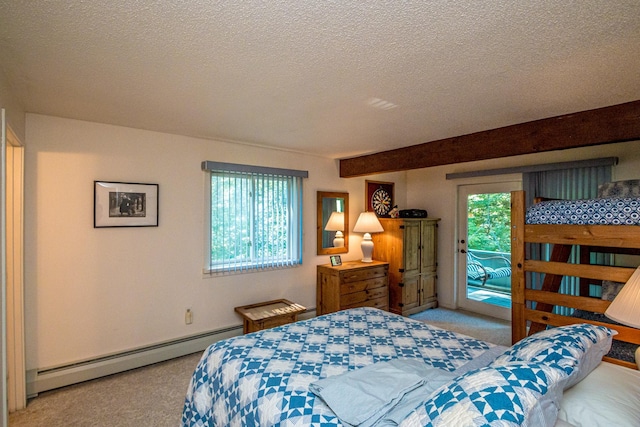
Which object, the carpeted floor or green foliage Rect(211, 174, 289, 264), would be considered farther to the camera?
green foliage Rect(211, 174, 289, 264)

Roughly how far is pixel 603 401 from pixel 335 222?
10.8ft

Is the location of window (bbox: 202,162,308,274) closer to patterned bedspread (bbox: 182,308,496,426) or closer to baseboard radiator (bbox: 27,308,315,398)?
baseboard radiator (bbox: 27,308,315,398)

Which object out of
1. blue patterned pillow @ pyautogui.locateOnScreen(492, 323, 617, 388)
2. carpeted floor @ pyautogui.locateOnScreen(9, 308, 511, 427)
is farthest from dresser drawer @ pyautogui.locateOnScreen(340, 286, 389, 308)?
blue patterned pillow @ pyautogui.locateOnScreen(492, 323, 617, 388)

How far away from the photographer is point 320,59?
1.62m

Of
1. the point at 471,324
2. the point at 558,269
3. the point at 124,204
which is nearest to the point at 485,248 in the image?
the point at 471,324

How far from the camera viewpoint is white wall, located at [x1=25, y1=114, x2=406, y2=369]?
2572 mm

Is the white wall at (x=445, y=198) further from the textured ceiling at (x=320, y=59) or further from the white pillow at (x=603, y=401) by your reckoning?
the white pillow at (x=603, y=401)

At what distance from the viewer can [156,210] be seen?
121 inches

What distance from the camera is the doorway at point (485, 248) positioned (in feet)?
14.3

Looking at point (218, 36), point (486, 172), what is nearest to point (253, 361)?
point (218, 36)

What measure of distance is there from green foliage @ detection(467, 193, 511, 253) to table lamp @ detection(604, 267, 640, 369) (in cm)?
286

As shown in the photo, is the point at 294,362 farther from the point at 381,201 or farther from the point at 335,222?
the point at 381,201


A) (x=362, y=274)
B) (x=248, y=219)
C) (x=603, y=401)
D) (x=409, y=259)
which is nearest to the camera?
(x=603, y=401)

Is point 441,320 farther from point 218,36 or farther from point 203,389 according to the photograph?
point 218,36
